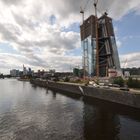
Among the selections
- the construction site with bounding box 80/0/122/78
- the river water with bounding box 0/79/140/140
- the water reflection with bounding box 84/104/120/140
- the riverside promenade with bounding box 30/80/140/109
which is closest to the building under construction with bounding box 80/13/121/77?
the construction site with bounding box 80/0/122/78

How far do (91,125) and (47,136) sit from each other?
8360mm

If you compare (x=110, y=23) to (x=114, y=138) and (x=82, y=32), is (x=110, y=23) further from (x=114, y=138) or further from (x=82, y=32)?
(x=114, y=138)

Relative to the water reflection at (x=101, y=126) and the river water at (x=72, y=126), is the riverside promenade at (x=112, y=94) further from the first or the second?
the water reflection at (x=101, y=126)

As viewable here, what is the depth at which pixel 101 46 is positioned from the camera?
16950cm

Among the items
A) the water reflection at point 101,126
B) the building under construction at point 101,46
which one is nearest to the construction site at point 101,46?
the building under construction at point 101,46

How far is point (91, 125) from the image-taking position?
1276 inches

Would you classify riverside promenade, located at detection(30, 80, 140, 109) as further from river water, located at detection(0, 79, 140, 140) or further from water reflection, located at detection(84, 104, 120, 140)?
water reflection, located at detection(84, 104, 120, 140)

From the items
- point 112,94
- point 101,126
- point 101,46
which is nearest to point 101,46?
point 101,46

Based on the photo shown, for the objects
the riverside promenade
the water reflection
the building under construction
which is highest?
the building under construction

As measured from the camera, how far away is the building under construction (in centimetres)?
16962

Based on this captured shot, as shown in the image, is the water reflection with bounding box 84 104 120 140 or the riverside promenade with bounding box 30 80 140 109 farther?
the riverside promenade with bounding box 30 80 140 109

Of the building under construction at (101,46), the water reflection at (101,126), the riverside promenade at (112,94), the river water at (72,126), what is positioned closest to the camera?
the river water at (72,126)

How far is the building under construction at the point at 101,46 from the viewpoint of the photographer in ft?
557

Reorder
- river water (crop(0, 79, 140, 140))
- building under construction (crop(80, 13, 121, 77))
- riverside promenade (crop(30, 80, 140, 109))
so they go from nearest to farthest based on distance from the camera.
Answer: river water (crop(0, 79, 140, 140)) → riverside promenade (crop(30, 80, 140, 109)) → building under construction (crop(80, 13, 121, 77))
